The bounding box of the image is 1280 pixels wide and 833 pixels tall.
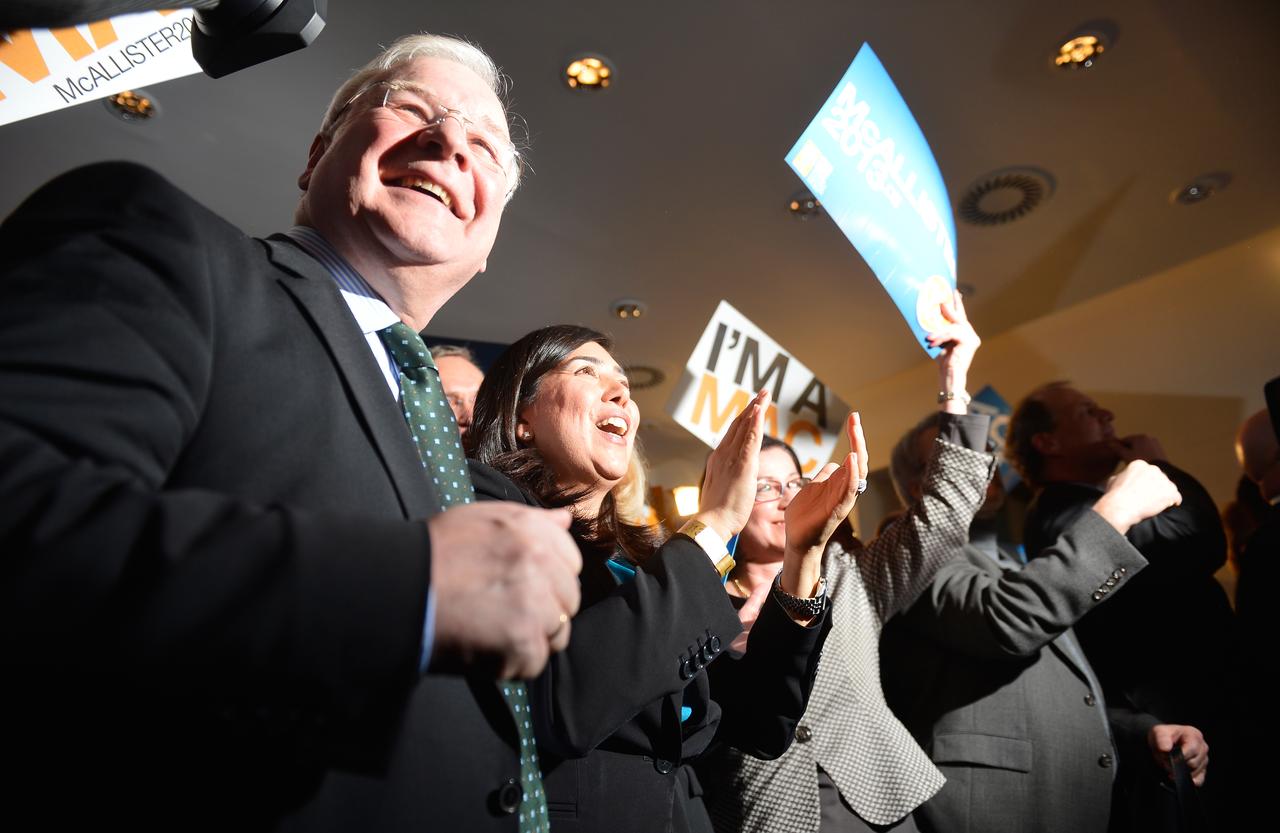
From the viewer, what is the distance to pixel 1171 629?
91.9 inches


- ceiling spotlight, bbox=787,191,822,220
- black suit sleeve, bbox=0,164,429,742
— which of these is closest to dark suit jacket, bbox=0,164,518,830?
black suit sleeve, bbox=0,164,429,742

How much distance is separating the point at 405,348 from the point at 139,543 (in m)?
0.48

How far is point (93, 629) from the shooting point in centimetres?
44

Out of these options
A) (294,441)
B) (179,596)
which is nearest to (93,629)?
(179,596)

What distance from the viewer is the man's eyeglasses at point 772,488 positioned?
2.22 meters

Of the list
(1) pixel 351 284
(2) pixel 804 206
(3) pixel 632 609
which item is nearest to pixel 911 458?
(2) pixel 804 206

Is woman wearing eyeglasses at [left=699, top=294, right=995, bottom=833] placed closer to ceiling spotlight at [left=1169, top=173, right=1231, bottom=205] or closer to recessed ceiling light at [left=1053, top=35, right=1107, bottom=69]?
recessed ceiling light at [left=1053, top=35, right=1107, bottom=69]

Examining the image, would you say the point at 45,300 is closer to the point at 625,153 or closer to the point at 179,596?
the point at 179,596

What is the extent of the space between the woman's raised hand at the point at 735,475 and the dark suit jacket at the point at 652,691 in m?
0.10

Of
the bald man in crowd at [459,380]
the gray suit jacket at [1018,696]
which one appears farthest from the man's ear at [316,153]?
the gray suit jacket at [1018,696]

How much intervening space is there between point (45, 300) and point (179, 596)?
0.24 metres

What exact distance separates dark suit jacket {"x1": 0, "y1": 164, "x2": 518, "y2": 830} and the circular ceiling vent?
12.6 ft

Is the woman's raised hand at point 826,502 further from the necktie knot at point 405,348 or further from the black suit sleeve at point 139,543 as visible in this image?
the black suit sleeve at point 139,543

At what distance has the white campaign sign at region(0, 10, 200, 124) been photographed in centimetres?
125
